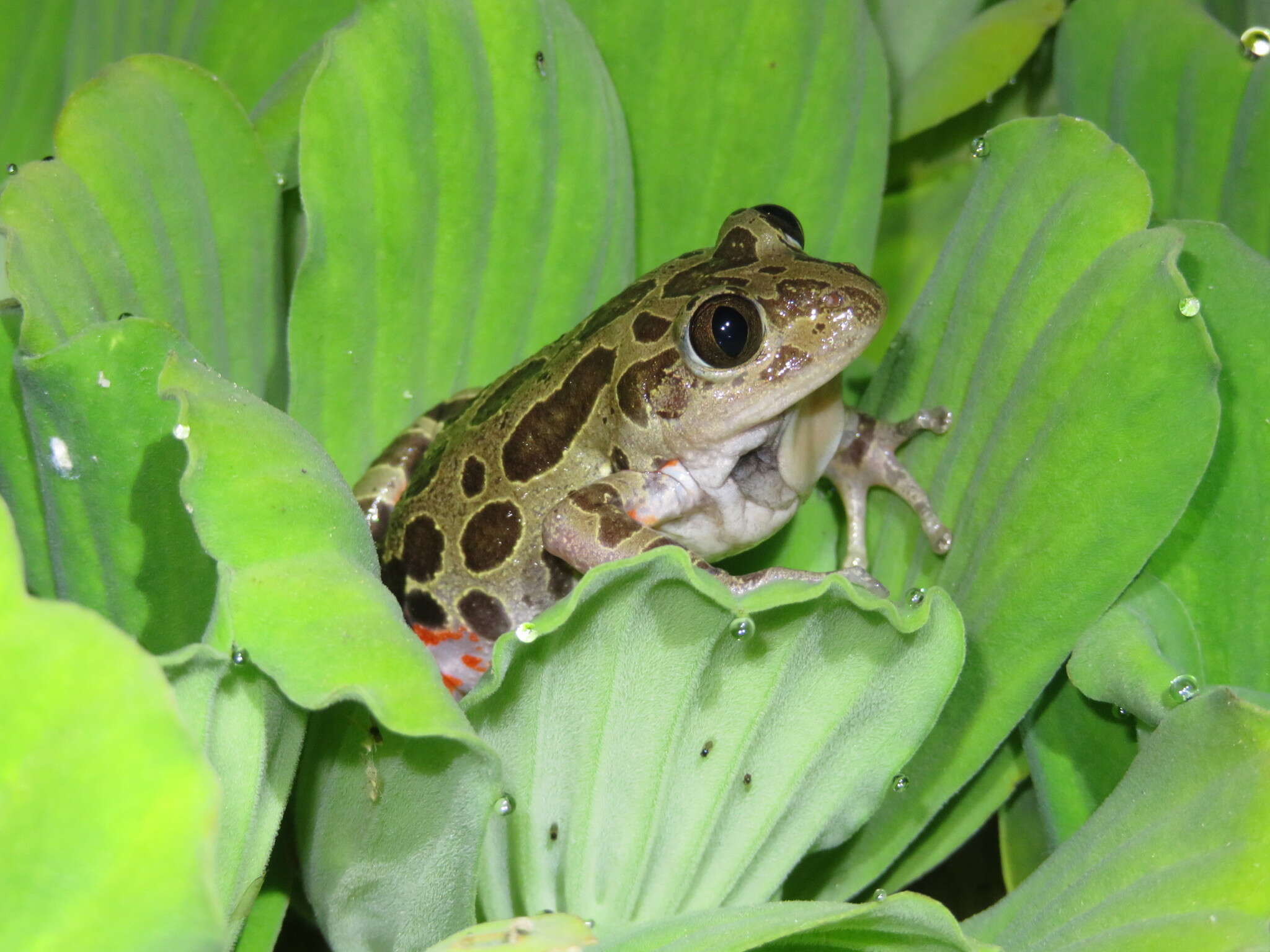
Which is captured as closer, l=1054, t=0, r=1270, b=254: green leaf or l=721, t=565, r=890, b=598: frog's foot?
l=721, t=565, r=890, b=598: frog's foot

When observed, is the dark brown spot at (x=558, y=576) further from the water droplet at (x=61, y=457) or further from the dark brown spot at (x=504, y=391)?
the water droplet at (x=61, y=457)

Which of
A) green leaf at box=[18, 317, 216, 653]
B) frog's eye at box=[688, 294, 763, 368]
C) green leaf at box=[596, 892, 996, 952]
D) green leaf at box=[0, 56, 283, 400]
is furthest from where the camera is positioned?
frog's eye at box=[688, 294, 763, 368]

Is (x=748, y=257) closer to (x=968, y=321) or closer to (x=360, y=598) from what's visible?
(x=968, y=321)

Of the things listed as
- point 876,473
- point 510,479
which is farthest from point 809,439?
point 510,479

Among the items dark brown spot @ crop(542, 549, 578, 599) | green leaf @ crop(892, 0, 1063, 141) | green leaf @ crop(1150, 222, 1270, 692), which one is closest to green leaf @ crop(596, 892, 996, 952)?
green leaf @ crop(1150, 222, 1270, 692)

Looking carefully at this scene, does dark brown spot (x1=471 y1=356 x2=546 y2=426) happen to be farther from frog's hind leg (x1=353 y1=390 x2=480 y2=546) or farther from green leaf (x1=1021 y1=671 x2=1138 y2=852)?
green leaf (x1=1021 y1=671 x2=1138 y2=852)

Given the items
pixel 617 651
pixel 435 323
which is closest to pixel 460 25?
pixel 435 323
